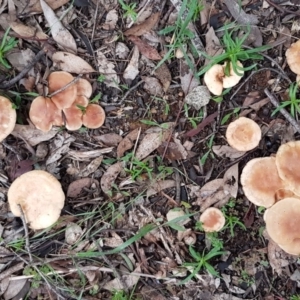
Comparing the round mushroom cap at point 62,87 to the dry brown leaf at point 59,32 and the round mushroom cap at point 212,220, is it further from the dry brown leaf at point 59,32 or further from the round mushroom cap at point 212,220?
the round mushroom cap at point 212,220

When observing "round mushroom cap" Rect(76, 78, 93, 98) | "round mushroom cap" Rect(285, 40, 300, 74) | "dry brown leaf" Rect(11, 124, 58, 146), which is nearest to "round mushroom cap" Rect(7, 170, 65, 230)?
"dry brown leaf" Rect(11, 124, 58, 146)

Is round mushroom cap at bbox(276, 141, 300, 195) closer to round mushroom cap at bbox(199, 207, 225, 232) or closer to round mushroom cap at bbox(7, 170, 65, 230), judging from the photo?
round mushroom cap at bbox(199, 207, 225, 232)

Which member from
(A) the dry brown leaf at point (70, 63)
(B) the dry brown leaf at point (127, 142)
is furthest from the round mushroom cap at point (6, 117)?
(B) the dry brown leaf at point (127, 142)

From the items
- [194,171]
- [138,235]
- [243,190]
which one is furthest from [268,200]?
[138,235]

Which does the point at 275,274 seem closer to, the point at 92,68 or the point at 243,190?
the point at 243,190

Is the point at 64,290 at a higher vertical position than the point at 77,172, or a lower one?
lower

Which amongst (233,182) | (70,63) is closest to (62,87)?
(70,63)
